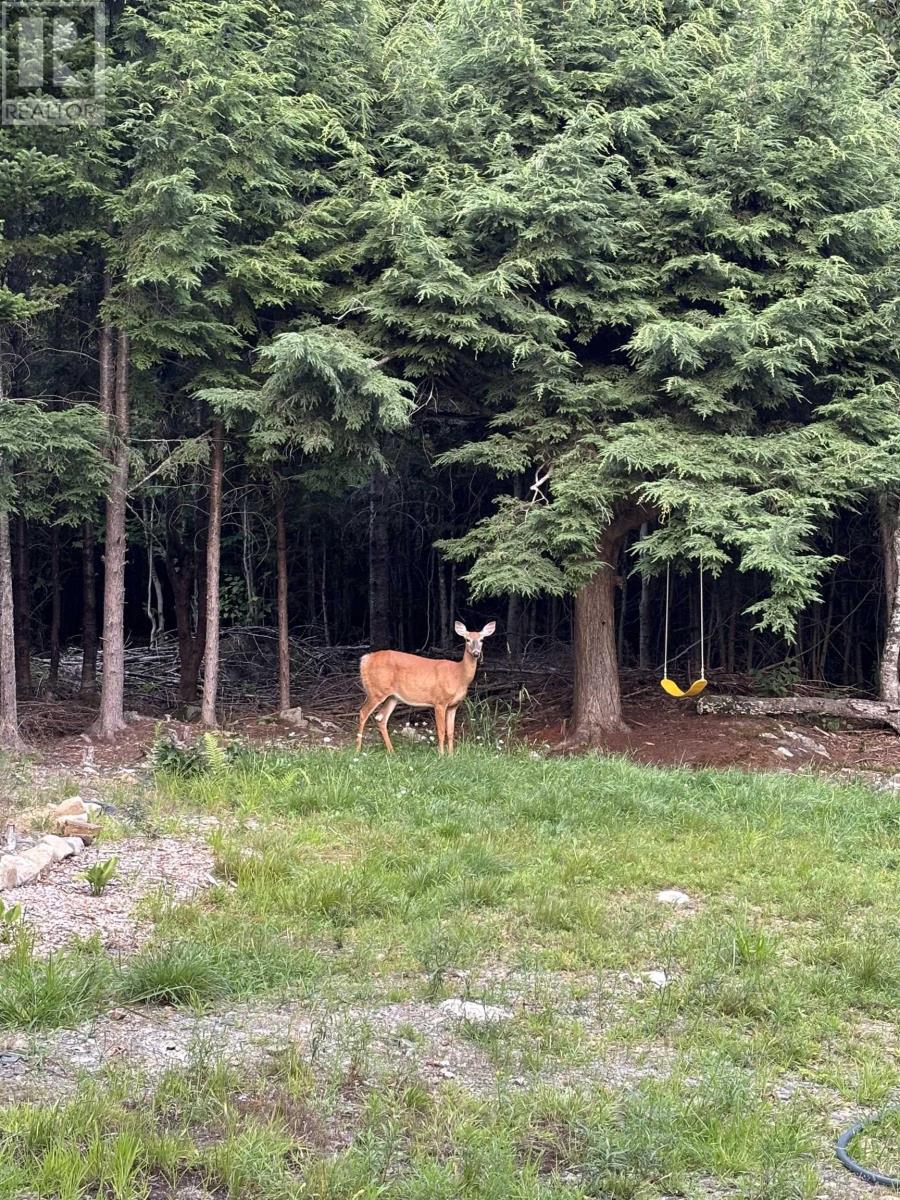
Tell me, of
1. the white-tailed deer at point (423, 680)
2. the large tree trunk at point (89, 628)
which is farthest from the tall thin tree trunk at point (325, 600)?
the white-tailed deer at point (423, 680)

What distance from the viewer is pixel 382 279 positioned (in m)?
9.89

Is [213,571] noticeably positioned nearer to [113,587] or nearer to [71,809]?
[113,587]

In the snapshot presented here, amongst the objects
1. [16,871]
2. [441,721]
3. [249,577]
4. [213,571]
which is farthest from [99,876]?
[249,577]

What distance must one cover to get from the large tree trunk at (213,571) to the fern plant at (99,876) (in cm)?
530

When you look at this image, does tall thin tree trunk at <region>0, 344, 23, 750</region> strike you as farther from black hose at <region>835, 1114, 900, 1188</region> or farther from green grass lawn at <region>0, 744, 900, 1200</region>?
black hose at <region>835, 1114, 900, 1188</region>

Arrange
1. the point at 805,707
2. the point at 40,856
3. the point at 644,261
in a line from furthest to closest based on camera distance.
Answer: the point at 805,707
the point at 644,261
the point at 40,856

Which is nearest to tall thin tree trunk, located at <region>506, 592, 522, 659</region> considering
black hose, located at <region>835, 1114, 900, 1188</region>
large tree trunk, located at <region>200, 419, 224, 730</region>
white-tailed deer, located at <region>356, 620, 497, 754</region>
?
white-tailed deer, located at <region>356, 620, 497, 754</region>

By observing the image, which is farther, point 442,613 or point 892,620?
point 442,613

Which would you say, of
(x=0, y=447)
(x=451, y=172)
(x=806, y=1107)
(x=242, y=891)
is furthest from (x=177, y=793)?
(x=451, y=172)

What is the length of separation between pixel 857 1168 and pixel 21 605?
11.0 meters

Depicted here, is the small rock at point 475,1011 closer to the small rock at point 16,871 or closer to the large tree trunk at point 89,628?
the small rock at point 16,871

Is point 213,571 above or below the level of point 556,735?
above

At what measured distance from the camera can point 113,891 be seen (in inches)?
213

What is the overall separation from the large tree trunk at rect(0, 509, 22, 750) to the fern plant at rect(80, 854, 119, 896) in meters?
4.40
